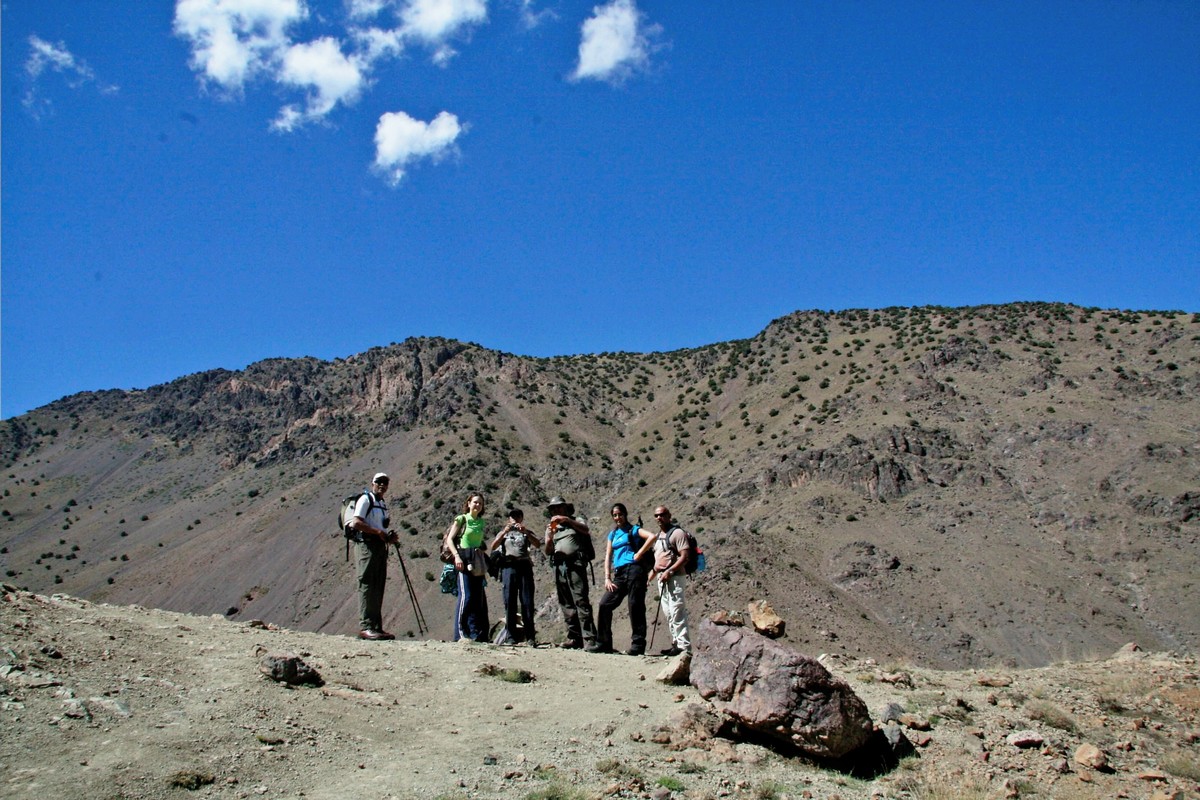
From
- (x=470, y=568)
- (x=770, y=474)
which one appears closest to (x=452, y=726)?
(x=470, y=568)

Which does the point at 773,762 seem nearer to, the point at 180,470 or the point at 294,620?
the point at 294,620

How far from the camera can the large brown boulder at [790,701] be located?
22.1 feet

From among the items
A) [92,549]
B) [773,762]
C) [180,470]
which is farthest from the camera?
[180,470]

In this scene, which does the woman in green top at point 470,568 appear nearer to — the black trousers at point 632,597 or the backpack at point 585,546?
the backpack at point 585,546

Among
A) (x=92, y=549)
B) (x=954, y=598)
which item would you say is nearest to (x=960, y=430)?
(x=954, y=598)

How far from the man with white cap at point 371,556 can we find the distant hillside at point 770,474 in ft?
84.0

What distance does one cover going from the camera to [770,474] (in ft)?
168

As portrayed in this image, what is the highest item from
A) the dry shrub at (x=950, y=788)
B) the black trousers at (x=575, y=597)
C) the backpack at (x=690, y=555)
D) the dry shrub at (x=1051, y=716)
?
the backpack at (x=690, y=555)

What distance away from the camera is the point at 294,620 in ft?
178

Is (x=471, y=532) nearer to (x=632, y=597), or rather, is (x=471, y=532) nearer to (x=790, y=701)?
(x=632, y=597)

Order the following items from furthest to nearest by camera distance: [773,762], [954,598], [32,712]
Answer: [954,598] → [773,762] → [32,712]

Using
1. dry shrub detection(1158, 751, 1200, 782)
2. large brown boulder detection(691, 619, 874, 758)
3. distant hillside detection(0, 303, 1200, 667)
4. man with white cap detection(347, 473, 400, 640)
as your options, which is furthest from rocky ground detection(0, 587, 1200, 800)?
distant hillside detection(0, 303, 1200, 667)

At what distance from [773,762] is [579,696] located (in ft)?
7.04

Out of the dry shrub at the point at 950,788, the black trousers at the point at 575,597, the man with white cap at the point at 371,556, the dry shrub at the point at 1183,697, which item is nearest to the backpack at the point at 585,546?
the black trousers at the point at 575,597
